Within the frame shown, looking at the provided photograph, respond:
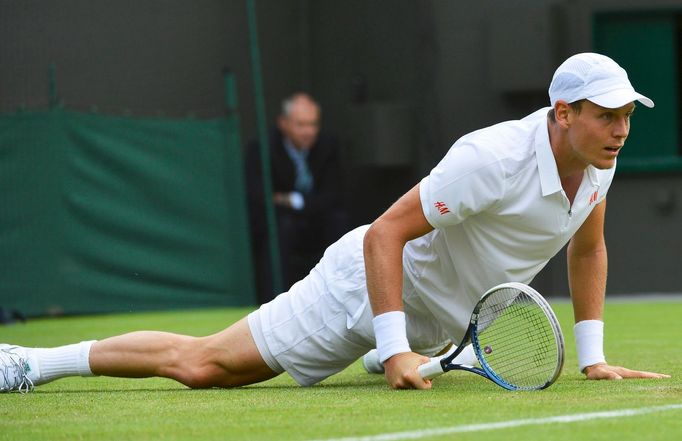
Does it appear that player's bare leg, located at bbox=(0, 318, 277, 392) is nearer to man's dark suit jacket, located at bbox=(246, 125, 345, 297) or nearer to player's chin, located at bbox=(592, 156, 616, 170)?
player's chin, located at bbox=(592, 156, 616, 170)

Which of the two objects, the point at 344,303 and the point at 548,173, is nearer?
the point at 548,173

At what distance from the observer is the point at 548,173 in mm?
4699

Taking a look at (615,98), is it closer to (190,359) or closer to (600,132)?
(600,132)

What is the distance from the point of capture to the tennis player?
4.63 m

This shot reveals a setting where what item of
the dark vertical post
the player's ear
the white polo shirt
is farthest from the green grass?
the dark vertical post

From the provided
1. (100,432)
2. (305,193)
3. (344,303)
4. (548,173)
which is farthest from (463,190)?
(305,193)

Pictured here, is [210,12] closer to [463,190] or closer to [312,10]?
[312,10]

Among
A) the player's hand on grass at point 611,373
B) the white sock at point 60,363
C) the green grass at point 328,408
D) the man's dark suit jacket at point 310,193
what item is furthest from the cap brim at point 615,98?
the man's dark suit jacket at point 310,193

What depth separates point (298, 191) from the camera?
40.6 ft

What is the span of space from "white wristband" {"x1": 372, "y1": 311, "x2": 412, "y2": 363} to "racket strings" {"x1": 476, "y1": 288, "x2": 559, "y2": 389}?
27cm

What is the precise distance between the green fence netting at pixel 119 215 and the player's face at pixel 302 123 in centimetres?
56

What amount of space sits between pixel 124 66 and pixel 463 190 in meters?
8.33

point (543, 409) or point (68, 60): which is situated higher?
point (68, 60)

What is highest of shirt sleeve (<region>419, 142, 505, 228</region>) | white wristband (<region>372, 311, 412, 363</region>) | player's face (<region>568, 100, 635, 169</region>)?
player's face (<region>568, 100, 635, 169</region>)
